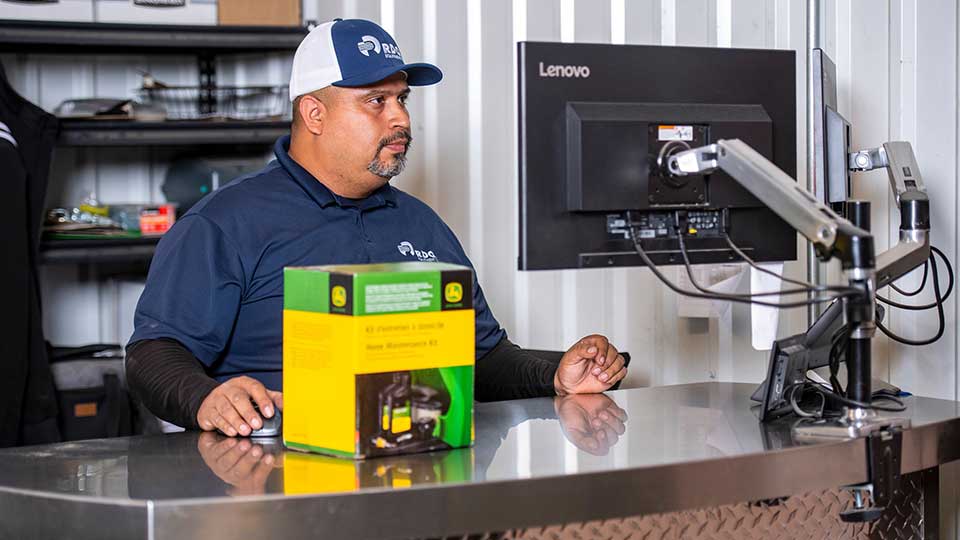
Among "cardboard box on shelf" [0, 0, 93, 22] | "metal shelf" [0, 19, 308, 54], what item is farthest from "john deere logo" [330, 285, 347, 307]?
"cardboard box on shelf" [0, 0, 93, 22]

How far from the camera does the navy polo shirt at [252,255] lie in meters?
2.33

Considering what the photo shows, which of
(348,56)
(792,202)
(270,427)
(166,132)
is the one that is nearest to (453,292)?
(270,427)

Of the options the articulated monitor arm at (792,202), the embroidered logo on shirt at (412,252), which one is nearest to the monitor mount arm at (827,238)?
the articulated monitor arm at (792,202)

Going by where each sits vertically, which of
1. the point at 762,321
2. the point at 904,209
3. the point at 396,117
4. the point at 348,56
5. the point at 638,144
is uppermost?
the point at 348,56

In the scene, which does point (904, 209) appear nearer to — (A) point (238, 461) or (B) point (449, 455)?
(B) point (449, 455)

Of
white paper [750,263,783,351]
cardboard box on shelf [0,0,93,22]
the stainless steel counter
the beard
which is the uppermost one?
cardboard box on shelf [0,0,93,22]

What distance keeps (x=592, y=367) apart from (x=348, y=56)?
32.0 inches

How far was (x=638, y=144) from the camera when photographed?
6.22ft

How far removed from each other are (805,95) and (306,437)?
6.12 ft

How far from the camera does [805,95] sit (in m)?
3.08

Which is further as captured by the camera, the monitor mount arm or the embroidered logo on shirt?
the embroidered logo on shirt

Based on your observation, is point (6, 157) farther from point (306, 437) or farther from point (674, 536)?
point (674, 536)

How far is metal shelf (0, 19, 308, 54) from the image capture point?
3.69 metres

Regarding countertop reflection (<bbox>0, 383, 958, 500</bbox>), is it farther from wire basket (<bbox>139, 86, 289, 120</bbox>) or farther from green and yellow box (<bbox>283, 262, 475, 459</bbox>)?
wire basket (<bbox>139, 86, 289, 120</bbox>)
